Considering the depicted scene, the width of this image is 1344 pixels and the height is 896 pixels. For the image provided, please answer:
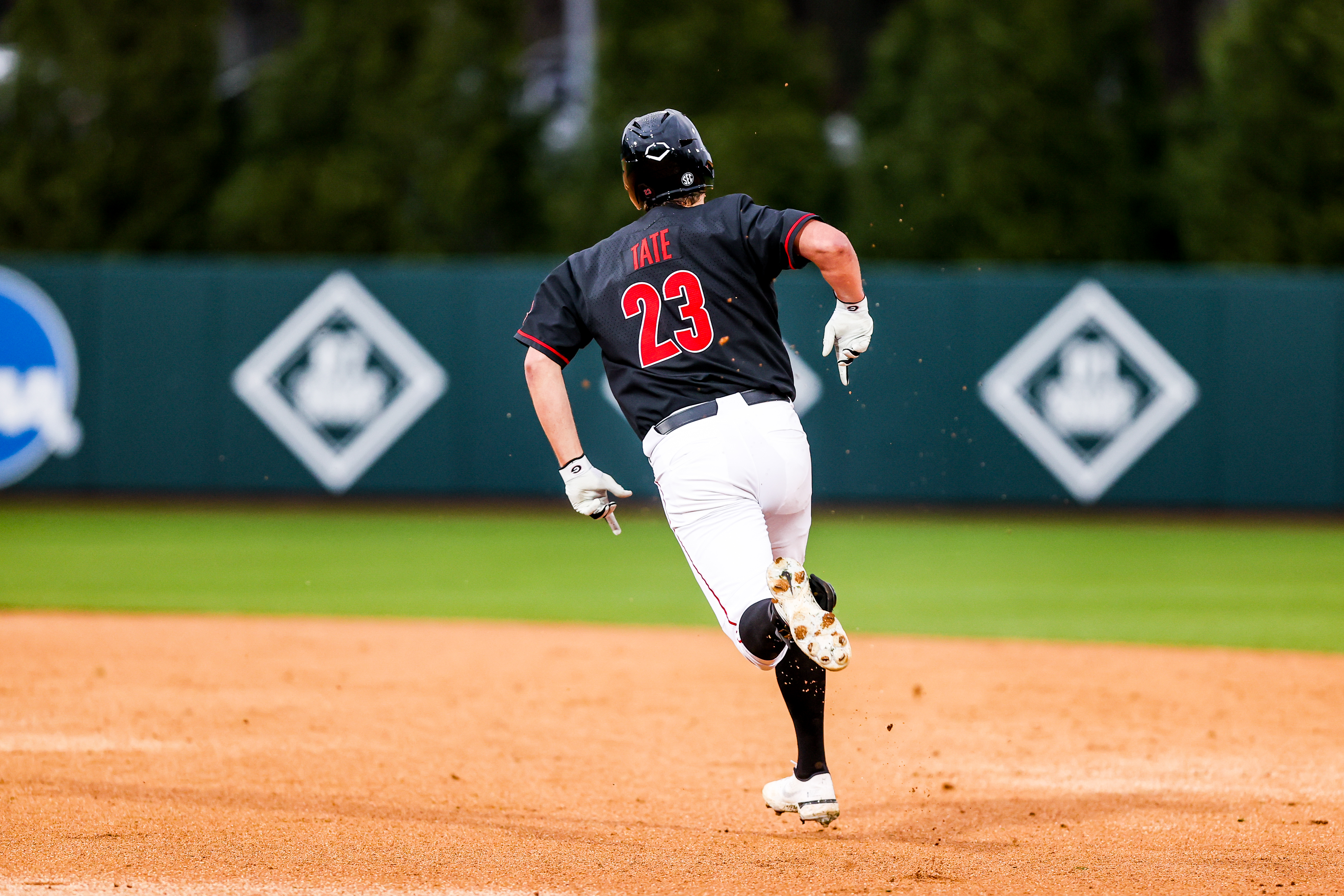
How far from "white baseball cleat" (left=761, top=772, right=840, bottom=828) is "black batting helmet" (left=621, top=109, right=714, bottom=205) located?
5.33 feet

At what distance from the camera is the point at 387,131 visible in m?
17.1

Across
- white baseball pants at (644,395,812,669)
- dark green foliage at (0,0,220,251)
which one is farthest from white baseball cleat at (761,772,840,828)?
dark green foliage at (0,0,220,251)

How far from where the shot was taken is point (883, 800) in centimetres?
461

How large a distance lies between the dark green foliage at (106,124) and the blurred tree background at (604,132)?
3cm

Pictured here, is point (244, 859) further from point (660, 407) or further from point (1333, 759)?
point (1333, 759)

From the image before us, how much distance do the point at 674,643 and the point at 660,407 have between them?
4.04 meters

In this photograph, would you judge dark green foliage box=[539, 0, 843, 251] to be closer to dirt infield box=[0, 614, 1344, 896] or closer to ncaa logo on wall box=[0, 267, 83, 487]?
ncaa logo on wall box=[0, 267, 83, 487]

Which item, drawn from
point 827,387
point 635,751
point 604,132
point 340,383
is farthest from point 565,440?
point 604,132

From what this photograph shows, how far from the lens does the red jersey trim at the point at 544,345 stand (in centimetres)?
410

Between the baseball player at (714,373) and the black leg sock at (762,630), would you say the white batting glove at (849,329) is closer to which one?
the baseball player at (714,373)

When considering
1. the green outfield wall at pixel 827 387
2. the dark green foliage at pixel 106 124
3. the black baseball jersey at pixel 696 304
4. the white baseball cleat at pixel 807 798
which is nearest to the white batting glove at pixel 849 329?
the black baseball jersey at pixel 696 304

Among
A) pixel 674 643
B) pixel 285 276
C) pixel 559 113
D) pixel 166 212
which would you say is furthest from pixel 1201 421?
pixel 166 212

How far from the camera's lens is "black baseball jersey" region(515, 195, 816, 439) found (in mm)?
3949

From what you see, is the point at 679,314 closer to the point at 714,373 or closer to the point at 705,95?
the point at 714,373
